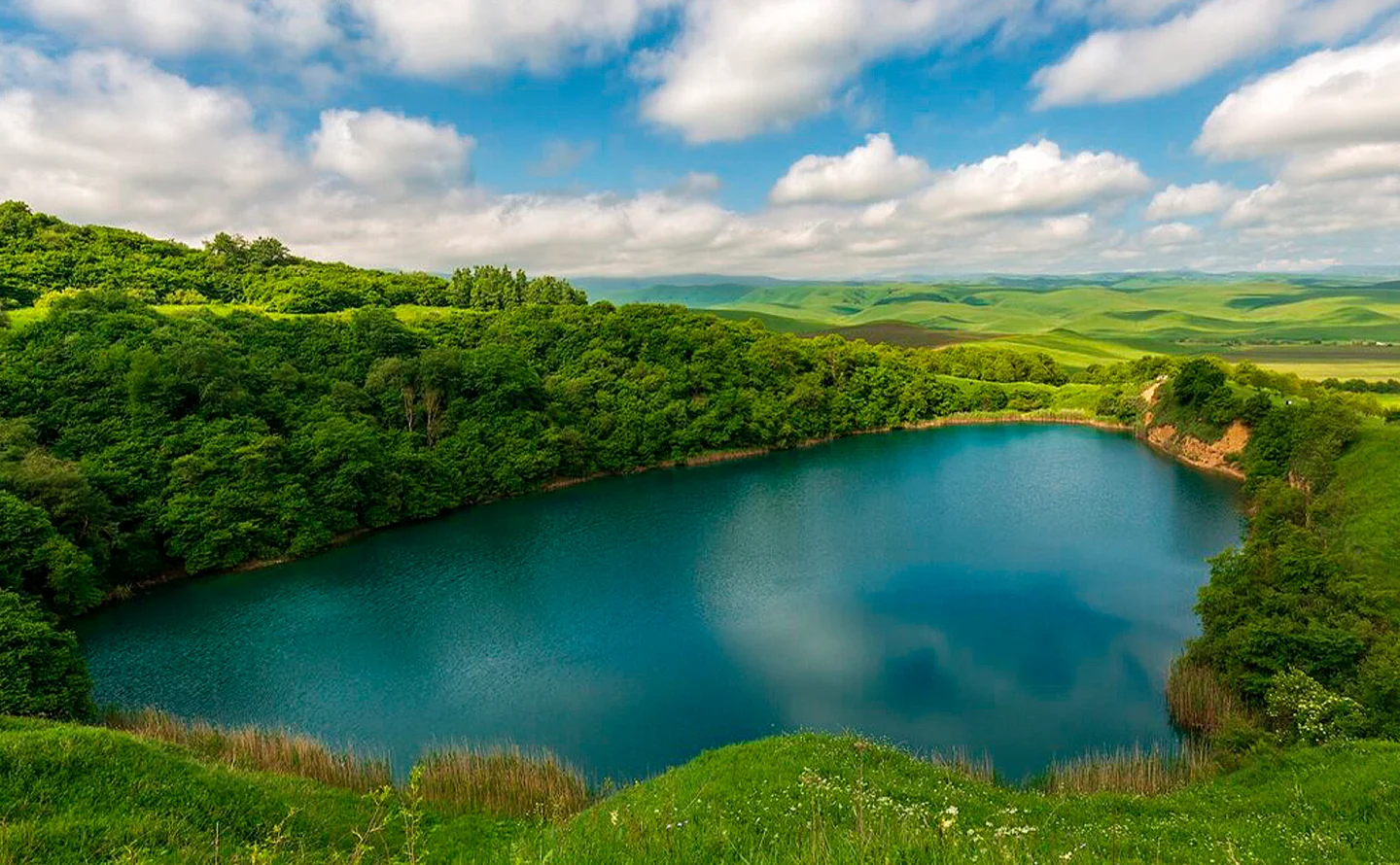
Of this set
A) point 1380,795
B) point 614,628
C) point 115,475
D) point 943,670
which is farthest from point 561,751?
point 115,475

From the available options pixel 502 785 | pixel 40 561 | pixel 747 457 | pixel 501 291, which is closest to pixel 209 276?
pixel 501 291

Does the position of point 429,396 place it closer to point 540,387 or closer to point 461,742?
point 540,387

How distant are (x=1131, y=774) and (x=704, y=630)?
14.6 m

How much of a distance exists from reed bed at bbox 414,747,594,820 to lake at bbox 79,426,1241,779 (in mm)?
2223

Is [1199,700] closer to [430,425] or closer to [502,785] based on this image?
[502,785]

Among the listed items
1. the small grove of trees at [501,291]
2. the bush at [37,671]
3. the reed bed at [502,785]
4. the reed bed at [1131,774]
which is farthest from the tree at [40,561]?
the small grove of trees at [501,291]

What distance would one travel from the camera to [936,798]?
10180 millimetres

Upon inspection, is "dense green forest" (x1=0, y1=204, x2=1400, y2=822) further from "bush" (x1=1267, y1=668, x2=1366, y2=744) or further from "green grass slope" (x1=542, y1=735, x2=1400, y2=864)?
"green grass slope" (x1=542, y1=735, x2=1400, y2=864)

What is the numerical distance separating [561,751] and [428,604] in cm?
1328

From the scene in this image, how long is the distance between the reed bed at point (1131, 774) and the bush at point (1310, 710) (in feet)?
6.42

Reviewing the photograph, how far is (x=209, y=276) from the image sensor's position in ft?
223


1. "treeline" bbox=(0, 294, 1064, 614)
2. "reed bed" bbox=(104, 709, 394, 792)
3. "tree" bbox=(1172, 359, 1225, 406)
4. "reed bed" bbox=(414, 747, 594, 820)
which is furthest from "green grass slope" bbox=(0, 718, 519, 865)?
"tree" bbox=(1172, 359, 1225, 406)

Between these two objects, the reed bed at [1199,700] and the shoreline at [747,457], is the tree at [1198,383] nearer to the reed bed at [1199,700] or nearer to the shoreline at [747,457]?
the shoreline at [747,457]

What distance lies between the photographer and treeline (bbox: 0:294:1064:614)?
29.4 metres
